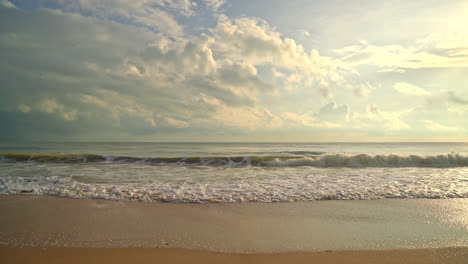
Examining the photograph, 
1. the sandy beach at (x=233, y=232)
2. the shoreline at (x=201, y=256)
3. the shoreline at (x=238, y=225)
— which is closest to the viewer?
the shoreline at (x=201, y=256)

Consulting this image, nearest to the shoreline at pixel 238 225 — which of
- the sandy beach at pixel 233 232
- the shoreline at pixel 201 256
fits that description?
the sandy beach at pixel 233 232

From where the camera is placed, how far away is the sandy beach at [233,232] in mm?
3600

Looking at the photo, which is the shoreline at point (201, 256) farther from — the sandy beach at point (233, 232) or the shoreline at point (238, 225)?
the shoreline at point (238, 225)

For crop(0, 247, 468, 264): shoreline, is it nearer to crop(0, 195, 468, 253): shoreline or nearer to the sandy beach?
the sandy beach

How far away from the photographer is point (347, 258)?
3535 mm

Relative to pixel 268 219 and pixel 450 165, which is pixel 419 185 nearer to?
pixel 268 219

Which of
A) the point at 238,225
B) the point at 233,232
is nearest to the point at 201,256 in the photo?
the point at 233,232

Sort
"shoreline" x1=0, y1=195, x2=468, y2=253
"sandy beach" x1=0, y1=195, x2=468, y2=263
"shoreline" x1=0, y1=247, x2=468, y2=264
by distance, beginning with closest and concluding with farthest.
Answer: "shoreline" x1=0, y1=247, x2=468, y2=264, "sandy beach" x1=0, y1=195, x2=468, y2=263, "shoreline" x1=0, y1=195, x2=468, y2=253

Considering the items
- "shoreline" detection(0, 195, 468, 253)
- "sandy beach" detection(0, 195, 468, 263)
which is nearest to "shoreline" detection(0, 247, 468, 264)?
"sandy beach" detection(0, 195, 468, 263)

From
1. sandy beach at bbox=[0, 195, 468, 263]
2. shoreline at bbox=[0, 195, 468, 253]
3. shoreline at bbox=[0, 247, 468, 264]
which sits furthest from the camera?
shoreline at bbox=[0, 195, 468, 253]

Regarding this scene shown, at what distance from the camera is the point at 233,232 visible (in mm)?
4492

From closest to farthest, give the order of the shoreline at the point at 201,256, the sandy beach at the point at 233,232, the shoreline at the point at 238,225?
the shoreline at the point at 201,256 → the sandy beach at the point at 233,232 → the shoreline at the point at 238,225

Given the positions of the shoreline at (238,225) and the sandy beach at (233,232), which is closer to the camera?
the sandy beach at (233,232)

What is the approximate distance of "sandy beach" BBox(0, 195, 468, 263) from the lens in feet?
11.8
